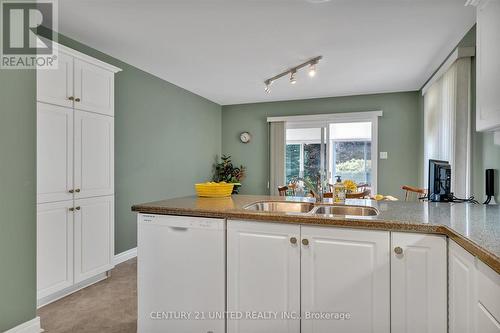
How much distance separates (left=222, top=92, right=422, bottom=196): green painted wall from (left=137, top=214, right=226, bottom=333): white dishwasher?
4210 millimetres

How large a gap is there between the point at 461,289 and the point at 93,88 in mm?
3184

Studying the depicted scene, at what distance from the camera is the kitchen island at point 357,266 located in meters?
1.30

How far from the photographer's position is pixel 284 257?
161 centimetres

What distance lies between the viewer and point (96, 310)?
2357 mm

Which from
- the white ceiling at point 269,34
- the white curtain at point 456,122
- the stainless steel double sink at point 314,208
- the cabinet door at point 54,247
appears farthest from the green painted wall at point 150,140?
the white curtain at point 456,122

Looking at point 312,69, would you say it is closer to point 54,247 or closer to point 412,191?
point 412,191

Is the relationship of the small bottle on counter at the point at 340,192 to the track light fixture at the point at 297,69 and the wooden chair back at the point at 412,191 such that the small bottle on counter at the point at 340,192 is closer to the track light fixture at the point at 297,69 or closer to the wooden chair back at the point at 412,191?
the wooden chair back at the point at 412,191

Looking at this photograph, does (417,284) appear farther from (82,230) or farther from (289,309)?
(82,230)

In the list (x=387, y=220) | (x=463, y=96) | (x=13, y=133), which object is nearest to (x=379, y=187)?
(x=463, y=96)

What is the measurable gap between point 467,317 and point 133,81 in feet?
13.0

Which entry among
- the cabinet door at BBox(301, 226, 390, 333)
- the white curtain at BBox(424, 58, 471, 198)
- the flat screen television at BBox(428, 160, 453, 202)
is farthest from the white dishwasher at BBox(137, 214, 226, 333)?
the white curtain at BBox(424, 58, 471, 198)

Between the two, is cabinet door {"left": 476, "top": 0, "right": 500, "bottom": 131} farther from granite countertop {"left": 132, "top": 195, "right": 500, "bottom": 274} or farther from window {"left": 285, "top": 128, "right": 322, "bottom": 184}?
window {"left": 285, "top": 128, "right": 322, "bottom": 184}

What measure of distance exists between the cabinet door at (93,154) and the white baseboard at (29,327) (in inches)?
41.1

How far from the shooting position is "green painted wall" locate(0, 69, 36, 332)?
5.89ft
